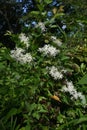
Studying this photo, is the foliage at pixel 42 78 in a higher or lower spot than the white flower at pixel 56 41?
lower

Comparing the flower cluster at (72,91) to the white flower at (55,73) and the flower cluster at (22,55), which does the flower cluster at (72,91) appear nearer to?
the white flower at (55,73)

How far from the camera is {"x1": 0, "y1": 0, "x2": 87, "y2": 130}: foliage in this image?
2.59 metres

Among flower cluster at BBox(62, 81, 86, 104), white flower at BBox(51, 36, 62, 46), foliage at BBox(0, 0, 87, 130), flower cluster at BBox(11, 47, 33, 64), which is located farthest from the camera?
white flower at BBox(51, 36, 62, 46)

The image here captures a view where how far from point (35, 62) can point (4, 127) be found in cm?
95

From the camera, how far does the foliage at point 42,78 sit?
102 inches

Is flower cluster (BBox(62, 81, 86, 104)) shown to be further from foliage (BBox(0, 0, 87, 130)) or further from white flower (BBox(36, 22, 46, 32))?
white flower (BBox(36, 22, 46, 32))

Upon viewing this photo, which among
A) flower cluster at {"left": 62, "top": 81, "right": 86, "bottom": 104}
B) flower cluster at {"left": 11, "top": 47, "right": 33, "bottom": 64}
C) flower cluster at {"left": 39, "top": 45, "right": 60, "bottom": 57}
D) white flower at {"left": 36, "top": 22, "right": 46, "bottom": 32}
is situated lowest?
flower cluster at {"left": 62, "top": 81, "right": 86, "bottom": 104}

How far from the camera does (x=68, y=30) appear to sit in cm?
324

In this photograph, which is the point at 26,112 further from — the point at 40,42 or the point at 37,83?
the point at 40,42

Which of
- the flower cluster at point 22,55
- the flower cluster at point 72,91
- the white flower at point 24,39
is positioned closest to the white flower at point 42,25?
the white flower at point 24,39

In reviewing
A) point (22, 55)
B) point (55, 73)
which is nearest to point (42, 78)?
point (55, 73)

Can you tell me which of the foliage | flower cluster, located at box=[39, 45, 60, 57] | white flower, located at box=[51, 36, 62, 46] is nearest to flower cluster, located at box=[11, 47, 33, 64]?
the foliage

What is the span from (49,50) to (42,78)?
0.20 metres

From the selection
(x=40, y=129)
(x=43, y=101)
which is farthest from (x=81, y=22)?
(x=40, y=129)
